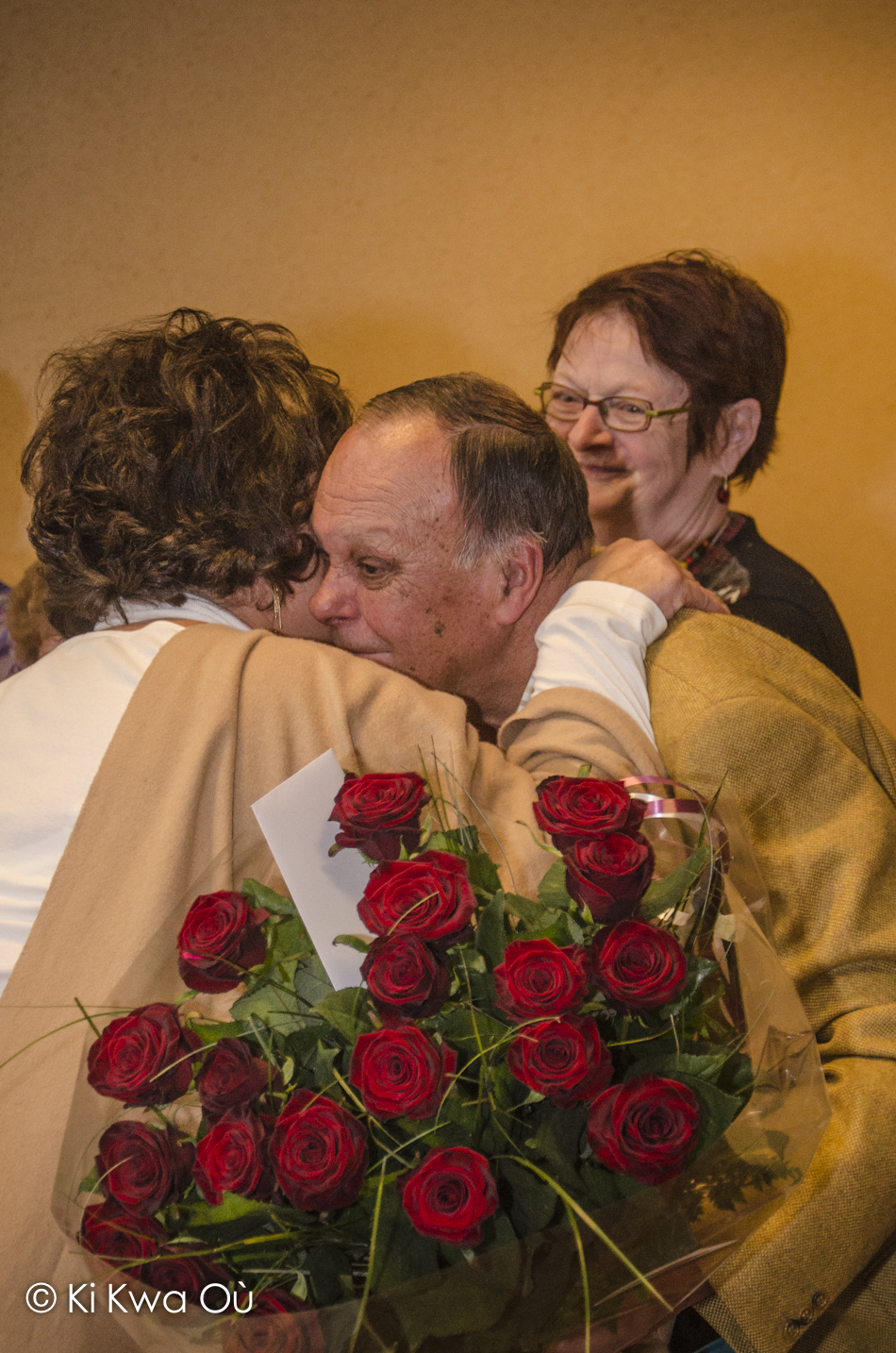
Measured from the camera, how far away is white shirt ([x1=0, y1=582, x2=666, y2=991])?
3.39 feet

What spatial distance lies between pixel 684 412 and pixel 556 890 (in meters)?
1.52

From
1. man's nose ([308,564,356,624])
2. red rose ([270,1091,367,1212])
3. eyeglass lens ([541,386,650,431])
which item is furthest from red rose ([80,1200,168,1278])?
eyeglass lens ([541,386,650,431])

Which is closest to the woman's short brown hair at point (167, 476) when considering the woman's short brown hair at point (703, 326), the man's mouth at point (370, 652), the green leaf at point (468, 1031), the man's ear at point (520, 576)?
the man's mouth at point (370, 652)

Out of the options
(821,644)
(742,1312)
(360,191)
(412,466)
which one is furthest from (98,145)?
Result: (742,1312)

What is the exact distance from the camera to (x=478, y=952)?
0.72 meters

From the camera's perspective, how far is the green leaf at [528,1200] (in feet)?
2.18

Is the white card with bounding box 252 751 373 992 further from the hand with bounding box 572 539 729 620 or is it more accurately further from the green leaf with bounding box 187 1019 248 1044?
the hand with bounding box 572 539 729 620

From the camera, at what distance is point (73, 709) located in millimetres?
1077

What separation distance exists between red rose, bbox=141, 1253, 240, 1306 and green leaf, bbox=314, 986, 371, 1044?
16 cm

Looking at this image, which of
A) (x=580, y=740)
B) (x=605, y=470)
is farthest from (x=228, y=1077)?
(x=605, y=470)

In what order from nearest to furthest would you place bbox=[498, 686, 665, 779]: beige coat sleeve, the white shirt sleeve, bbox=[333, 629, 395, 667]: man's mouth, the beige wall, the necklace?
bbox=[498, 686, 665, 779]: beige coat sleeve → the white shirt sleeve → bbox=[333, 629, 395, 667]: man's mouth → the necklace → the beige wall

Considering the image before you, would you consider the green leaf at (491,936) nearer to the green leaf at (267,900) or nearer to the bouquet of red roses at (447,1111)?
the bouquet of red roses at (447,1111)

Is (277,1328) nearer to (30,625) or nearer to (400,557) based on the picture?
(400,557)

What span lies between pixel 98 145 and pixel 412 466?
2.08 meters
